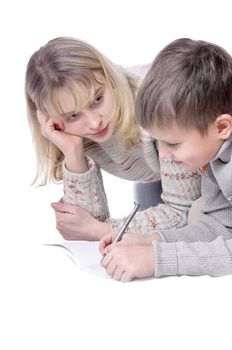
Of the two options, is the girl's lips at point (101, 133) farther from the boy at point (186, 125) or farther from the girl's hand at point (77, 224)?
the boy at point (186, 125)

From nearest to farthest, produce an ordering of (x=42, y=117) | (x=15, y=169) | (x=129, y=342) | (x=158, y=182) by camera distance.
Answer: (x=129, y=342) < (x=42, y=117) < (x=158, y=182) < (x=15, y=169)

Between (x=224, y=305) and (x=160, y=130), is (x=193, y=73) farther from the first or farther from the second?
(x=224, y=305)

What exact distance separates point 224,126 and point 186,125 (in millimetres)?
77

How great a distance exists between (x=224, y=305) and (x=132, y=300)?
0.53 ft

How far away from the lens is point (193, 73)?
1.54 metres

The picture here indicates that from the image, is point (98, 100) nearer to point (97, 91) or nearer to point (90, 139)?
point (97, 91)

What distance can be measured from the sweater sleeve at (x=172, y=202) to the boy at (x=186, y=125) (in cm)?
34

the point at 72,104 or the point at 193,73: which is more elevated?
the point at 193,73

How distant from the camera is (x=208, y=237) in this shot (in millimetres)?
1727

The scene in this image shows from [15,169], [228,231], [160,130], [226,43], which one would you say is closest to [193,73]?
[160,130]

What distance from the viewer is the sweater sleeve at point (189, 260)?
157 cm

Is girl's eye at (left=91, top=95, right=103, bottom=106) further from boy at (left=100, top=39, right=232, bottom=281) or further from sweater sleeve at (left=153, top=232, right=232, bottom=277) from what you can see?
sweater sleeve at (left=153, top=232, right=232, bottom=277)

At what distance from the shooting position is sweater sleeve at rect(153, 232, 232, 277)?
1.57 metres

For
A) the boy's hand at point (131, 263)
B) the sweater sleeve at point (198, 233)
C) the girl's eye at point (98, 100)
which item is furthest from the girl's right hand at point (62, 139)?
the boy's hand at point (131, 263)
